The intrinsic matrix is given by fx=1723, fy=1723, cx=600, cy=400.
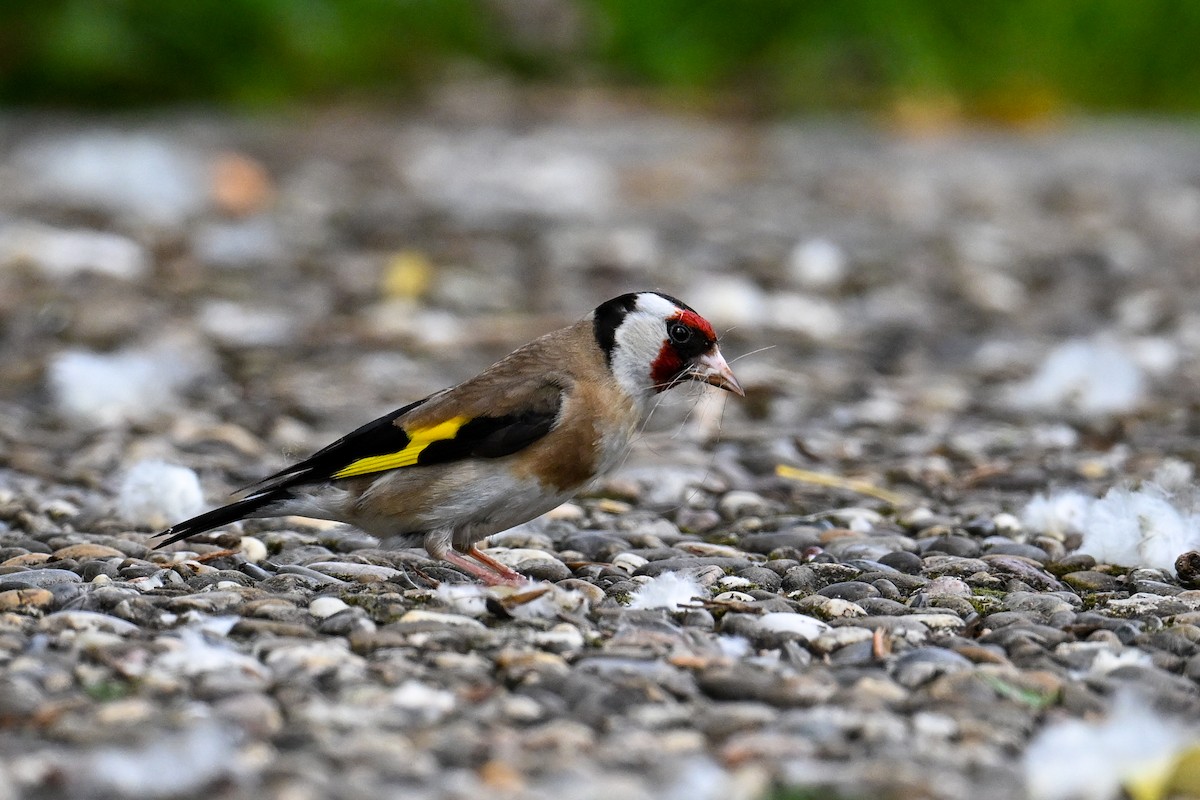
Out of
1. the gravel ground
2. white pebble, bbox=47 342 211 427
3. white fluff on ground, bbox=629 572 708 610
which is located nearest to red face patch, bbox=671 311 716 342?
the gravel ground

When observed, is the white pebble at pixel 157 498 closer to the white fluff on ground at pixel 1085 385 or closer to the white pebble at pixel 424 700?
the white pebble at pixel 424 700

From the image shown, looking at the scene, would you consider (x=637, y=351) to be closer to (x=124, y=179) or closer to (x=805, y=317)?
(x=805, y=317)

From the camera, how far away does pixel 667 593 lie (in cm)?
410

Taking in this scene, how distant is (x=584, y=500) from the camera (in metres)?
5.49

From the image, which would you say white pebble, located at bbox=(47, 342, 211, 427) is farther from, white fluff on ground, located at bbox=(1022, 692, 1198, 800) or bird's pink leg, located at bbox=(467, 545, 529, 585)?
white fluff on ground, located at bbox=(1022, 692, 1198, 800)

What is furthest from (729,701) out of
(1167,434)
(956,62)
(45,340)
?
(956,62)

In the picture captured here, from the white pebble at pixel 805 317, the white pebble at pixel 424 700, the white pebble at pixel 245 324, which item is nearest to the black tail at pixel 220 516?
the white pebble at pixel 424 700

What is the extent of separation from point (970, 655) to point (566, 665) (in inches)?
33.8

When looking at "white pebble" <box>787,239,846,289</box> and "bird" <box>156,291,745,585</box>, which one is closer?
"bird" <box>156,291,745,585</box>

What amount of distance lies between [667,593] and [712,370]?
799mm

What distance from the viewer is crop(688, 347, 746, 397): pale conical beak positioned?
467cm

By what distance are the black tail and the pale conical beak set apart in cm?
116

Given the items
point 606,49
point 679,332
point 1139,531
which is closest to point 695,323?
point 679,332

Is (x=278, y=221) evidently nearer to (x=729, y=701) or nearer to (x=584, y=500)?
(x=584, y=500)
